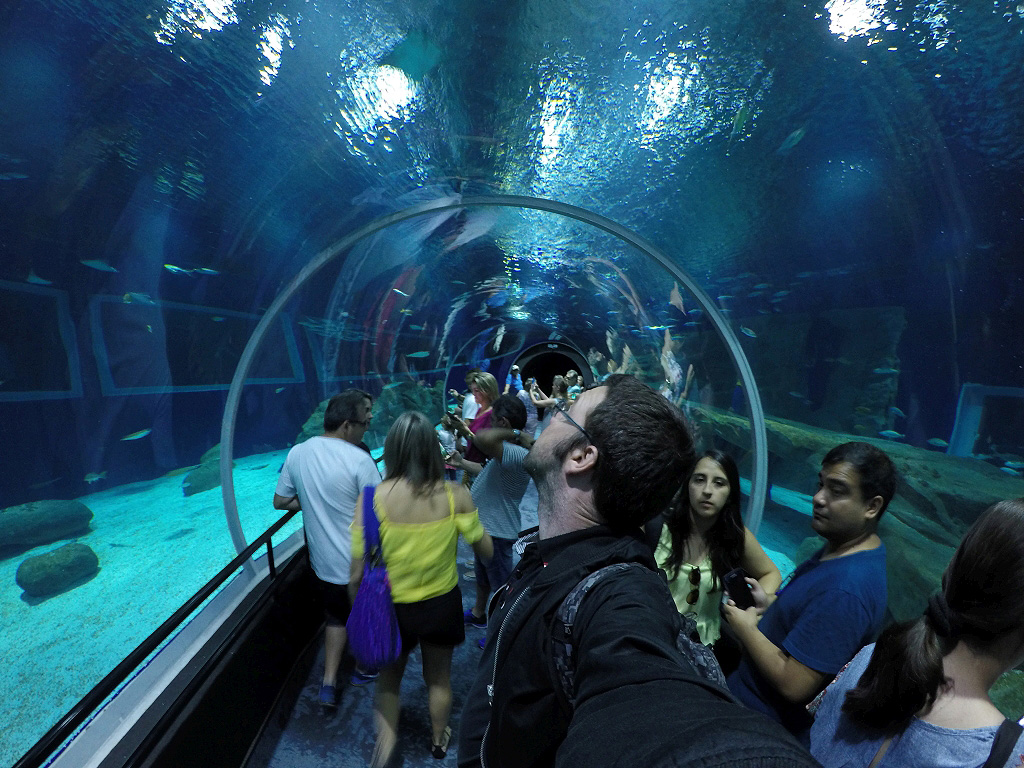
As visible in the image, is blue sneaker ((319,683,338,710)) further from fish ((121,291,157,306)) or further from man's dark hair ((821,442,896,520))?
man's dark hair ((821,442,896,520))

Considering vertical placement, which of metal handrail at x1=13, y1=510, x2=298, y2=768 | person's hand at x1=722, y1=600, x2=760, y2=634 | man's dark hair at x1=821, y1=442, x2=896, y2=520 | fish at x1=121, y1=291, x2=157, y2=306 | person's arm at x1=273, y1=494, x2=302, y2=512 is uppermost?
fish at x1=121, y1=291, x2=157, y2=306

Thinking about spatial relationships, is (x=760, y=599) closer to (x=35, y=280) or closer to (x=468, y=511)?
(x=468, y=511)

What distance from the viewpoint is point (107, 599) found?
15.1ft

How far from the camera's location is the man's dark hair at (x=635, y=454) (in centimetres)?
116

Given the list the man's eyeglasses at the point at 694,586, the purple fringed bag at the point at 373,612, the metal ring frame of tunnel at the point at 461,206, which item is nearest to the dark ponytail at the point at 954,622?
the man's eyeglasses at the point at 694,586

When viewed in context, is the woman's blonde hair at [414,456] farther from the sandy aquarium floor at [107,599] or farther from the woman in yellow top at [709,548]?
the sandy aquarium floor at [107,599]

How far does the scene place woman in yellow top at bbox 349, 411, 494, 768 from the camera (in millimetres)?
2604

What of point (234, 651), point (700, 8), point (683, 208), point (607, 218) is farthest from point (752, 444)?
point (234, 651)

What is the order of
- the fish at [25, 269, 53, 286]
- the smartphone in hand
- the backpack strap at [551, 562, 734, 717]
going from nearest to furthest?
the backpack strap at [551, 562, 734, 717]
the smartphone in hand
the fish at [25, 269, 53, 286]

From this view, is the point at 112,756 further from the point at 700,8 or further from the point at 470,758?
the point at 700,8

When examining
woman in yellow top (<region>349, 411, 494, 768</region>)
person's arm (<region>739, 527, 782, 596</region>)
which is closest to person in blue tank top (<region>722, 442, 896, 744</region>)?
person's arm (<region>739, 527, 782, 596</region>)

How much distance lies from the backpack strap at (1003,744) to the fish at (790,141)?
3963 mm

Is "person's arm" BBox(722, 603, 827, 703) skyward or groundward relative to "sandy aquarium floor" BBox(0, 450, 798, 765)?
skyward

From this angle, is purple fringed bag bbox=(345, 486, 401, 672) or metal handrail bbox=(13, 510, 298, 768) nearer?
metal handrail bbox=(13, 510, 298, 768)
